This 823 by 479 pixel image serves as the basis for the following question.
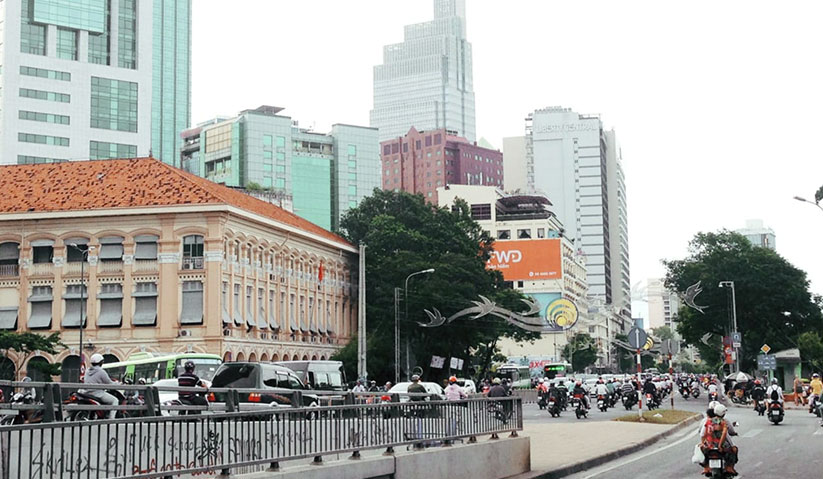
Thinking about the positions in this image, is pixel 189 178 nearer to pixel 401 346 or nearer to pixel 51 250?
pixel 51 250

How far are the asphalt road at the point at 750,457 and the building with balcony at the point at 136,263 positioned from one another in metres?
32.7

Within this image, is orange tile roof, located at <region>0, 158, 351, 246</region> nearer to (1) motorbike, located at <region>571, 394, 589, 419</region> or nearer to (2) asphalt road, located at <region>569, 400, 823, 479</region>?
(1) motorbike, located at <region>571, 394, 589, 419</region>

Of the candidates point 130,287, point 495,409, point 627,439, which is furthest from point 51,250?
point 495,409

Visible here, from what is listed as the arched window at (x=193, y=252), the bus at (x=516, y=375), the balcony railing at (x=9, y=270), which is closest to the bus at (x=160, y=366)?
the arched window at (x=193, y=252)

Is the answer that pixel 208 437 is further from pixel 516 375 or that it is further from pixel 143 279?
pixel 516 375

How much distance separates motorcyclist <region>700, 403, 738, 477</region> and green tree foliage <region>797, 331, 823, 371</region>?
60055 mm

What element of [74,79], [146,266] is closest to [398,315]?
[146,266]

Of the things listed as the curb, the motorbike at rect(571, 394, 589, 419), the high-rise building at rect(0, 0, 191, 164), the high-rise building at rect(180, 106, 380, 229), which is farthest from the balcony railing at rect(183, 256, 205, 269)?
the high-rise building at rect(180, 106, 380, 229)

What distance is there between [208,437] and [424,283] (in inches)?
2423

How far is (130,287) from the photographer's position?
58.8 m

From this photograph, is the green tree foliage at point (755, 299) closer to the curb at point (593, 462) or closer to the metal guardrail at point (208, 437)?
the curb at point (593, 462)

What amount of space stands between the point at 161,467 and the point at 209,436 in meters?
0.85

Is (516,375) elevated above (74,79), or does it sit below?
below

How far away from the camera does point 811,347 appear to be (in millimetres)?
72875
